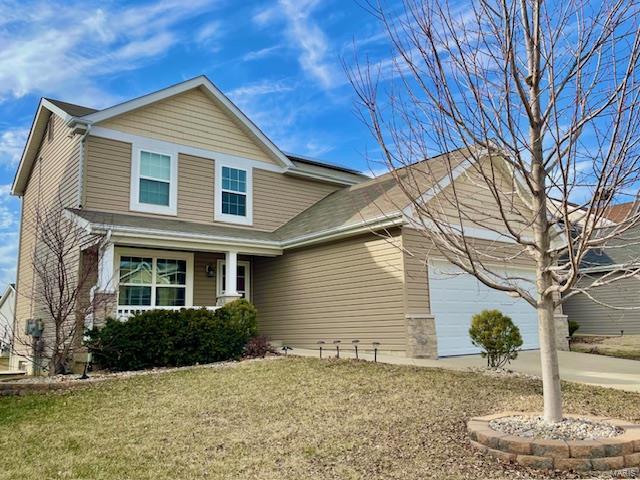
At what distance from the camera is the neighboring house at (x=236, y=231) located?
1122 cm

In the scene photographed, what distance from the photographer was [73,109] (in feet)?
45.8

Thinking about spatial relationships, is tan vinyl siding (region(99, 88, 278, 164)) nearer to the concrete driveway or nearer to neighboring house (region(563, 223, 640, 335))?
the concrete driveway

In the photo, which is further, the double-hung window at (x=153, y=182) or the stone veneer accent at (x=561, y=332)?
the stone veneer accent at (x=561, y=332)

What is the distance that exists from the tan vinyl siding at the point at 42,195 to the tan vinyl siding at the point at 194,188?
0.59 metres

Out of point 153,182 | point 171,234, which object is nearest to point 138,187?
point 153,182

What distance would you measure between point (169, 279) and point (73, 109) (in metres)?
5.42

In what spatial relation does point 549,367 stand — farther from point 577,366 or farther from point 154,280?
point 154,280

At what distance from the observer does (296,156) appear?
58.0ft

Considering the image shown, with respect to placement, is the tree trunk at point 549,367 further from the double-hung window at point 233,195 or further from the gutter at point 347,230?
the double-hung window at point 233,195

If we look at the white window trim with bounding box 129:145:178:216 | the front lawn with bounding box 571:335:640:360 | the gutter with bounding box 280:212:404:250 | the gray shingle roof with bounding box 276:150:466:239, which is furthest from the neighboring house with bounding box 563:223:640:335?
the white window trim with bounding box 129:145:178:216

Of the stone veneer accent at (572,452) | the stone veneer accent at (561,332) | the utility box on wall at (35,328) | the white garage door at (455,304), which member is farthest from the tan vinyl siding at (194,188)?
the stone veneer accent at (572,452)

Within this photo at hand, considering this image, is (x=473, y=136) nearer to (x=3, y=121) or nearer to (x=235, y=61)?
(x=235, y=61)

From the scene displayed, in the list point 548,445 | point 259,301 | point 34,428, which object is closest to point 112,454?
point 34,428

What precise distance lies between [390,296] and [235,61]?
22.4 feet
